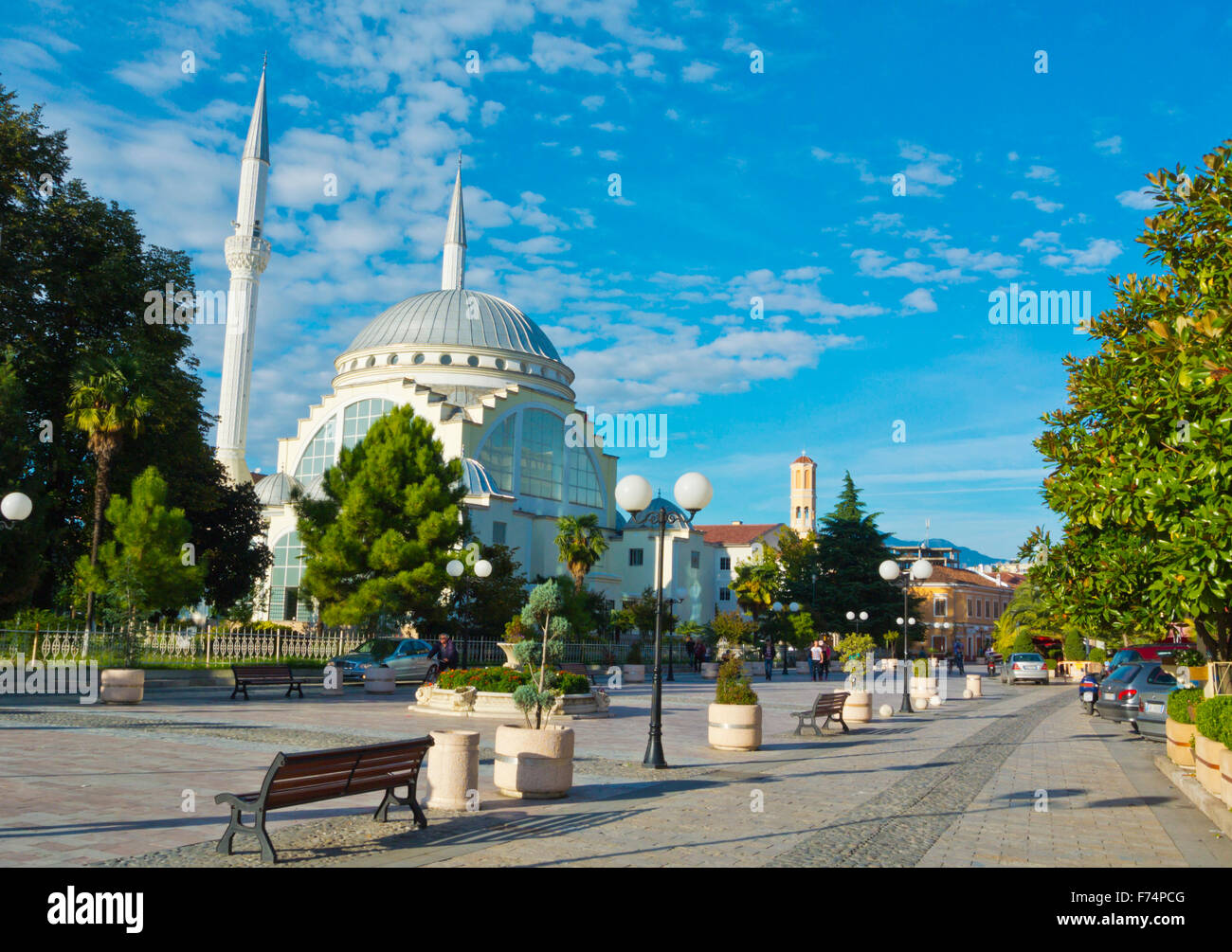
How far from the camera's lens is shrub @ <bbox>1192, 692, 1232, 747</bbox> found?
916 cm

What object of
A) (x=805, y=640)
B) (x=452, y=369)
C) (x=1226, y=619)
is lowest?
(x=805, y=640)

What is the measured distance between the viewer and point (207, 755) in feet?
37.1

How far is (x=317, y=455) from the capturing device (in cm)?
5575

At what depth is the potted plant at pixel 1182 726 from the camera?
475 inches

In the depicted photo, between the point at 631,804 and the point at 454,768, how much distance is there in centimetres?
184

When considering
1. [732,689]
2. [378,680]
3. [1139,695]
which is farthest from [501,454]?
[732,689]

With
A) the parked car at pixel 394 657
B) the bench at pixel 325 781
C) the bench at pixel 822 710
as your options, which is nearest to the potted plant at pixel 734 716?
the bench at pixel 822 710

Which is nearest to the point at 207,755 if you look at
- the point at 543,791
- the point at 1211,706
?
the point at 543,791

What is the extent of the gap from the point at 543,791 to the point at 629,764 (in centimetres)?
296

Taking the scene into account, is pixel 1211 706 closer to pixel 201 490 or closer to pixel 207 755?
pixel 207 755

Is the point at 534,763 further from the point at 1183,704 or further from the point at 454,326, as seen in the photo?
the point at 454,326

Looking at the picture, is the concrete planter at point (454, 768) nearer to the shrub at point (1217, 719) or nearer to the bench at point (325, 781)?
the bench at point (325, 781)
